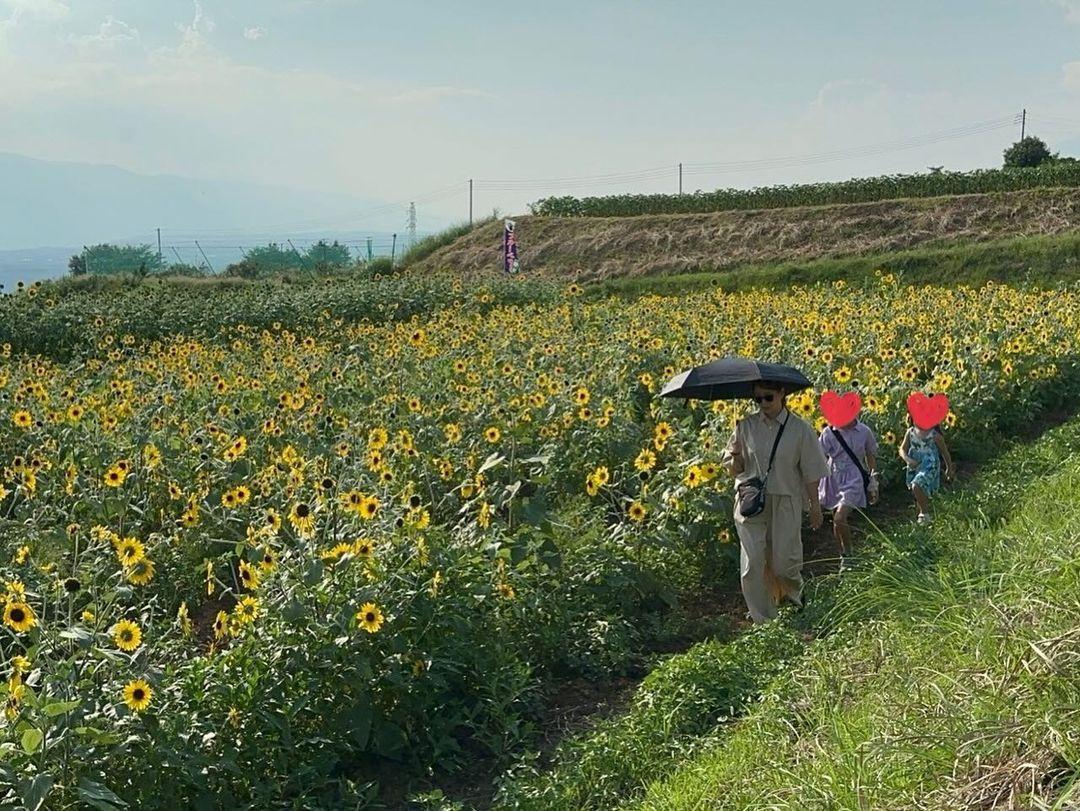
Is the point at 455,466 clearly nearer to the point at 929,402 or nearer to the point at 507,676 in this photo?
the point at 507,676

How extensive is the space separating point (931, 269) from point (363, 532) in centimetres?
2138

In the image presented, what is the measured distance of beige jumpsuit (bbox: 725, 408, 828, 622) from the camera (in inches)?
196

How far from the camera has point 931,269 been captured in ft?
75.9

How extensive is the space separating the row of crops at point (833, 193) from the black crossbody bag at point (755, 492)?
29.2m

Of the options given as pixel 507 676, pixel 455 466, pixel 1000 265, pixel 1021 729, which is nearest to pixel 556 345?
pixel 455 466

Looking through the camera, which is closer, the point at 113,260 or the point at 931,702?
the point at 931,702

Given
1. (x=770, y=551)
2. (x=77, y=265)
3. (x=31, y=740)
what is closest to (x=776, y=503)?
(x=770, y=551)

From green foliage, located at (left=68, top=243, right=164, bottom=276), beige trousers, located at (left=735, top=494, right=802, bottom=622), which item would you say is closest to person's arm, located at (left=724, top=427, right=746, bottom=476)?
beige trousers, located at (left=735, top=494, right=802, bottom=622)

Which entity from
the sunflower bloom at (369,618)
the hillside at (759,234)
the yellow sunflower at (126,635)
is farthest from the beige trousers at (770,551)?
the hillside at (759,234)

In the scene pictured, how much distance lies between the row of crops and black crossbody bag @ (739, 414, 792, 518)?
29.2 metres

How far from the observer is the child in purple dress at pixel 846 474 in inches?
229

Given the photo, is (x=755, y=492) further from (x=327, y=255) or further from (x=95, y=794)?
(x=327, y=255)

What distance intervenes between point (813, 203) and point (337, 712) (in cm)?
3216

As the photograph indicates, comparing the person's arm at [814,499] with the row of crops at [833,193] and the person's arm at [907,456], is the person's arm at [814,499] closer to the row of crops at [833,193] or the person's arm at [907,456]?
the person's arm at [907,456]
